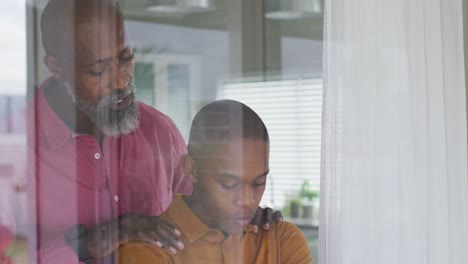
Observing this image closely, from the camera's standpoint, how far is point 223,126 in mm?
2182

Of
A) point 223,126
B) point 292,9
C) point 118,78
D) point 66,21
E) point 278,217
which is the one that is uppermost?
point 292,9

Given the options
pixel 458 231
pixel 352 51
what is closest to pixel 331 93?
pixel 352 51

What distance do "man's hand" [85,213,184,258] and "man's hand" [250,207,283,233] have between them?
0.90ft

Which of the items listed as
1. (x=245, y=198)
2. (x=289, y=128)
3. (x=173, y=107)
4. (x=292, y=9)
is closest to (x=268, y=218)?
(x=245, y=198)

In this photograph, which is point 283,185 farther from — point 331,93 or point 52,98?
point 52,98

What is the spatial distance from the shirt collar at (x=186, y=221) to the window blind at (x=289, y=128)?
225 millimetres

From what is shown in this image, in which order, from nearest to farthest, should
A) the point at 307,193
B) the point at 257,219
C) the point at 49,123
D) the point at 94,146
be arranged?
the point at 49,123
the point at 94,146
the point at 257,219
the point at 307,193

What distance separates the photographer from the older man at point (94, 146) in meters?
1.70

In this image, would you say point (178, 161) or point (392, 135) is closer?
point (178, 161)

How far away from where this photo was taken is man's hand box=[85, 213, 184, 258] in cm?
184

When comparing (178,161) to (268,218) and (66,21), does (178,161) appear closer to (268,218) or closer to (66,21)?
(268,218)

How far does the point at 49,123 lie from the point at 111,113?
199 mm

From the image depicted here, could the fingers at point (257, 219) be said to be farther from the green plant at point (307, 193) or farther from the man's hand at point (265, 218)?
the green plant at point (307, 193)

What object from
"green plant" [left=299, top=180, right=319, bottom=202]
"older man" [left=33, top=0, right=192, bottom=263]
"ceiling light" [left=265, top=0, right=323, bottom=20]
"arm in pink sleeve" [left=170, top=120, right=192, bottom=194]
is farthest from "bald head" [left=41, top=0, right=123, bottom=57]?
"green plant" [left=299, top=180, right=319, bottom=202]
